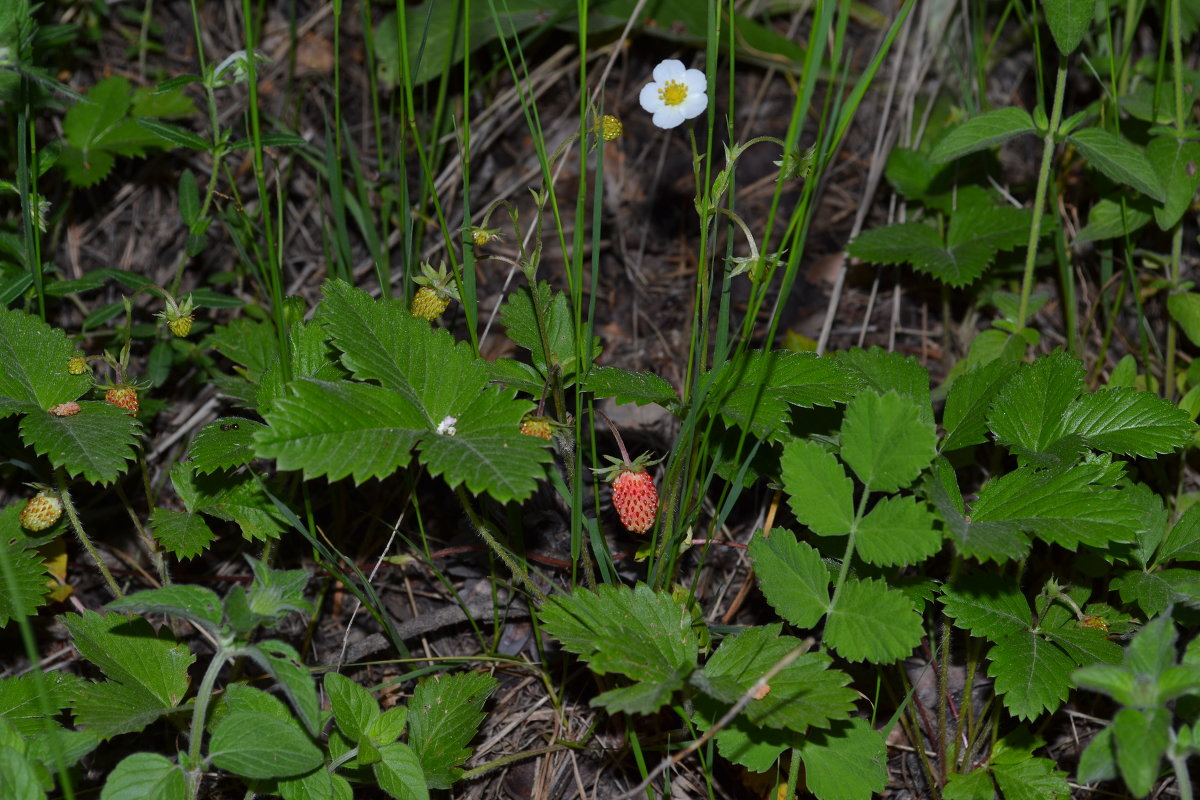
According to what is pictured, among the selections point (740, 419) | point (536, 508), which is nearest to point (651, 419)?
point (536, 508)

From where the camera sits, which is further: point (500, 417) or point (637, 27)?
point (637, 27)

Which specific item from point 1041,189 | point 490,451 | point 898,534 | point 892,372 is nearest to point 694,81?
point 892,372

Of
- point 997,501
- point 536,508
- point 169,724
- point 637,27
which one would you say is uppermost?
point 637,27

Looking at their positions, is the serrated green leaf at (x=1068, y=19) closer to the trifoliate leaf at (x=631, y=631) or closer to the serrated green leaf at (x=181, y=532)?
the trifoliate leaf at (x=631, y=631)

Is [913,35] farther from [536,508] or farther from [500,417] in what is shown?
[500,417]

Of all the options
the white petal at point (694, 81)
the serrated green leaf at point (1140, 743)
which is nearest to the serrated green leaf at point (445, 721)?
the serrated green leaf at point (1140, 743)

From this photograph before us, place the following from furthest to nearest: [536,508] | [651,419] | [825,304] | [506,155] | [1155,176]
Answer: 1. [506,155]
2. [825,304]
3. [651,419]
4. [536,508]
5. [1155,176]
